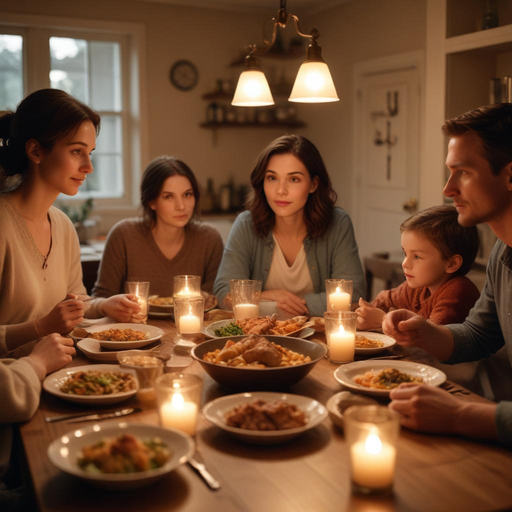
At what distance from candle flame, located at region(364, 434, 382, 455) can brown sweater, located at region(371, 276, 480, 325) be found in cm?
114

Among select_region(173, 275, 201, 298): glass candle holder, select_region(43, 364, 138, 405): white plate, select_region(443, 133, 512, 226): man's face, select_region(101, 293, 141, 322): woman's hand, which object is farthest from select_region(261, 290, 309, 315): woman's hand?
select_region(43, 364, 138, 405): white plate

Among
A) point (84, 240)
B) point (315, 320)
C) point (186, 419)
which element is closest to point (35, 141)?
point (315, 320)

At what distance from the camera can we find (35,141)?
2168mm

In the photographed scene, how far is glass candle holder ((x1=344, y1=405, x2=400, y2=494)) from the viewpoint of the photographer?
1.06 metres

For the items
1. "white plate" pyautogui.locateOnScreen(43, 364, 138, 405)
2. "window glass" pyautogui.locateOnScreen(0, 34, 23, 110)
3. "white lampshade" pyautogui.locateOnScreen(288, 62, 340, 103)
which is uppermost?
"window glass" pyautogui.locateOnScreen(0, 34, 23, 110)

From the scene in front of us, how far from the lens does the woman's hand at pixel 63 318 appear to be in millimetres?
1811

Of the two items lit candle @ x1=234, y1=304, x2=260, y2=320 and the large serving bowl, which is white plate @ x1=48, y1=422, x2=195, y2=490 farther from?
lit candle @ x1=234, y1=304, x2=260, y2=320

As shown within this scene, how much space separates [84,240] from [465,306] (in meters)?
3.66

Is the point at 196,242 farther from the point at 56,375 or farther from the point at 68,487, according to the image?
the point at 68,487

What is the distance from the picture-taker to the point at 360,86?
5.71m

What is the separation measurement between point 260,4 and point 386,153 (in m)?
1.98

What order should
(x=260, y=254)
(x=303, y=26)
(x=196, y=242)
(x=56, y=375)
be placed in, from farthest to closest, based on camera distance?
(x=303, y=26) < (x=196, y=242) < (x=260, y=254) < (x=56, y=375)

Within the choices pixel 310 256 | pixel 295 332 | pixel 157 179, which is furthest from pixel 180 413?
pixel 157 179

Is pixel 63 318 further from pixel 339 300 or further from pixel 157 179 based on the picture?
pixel 157 179
